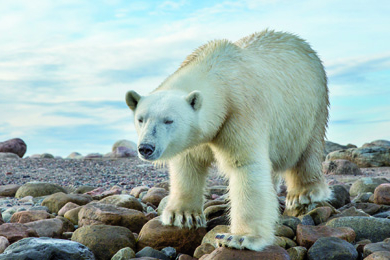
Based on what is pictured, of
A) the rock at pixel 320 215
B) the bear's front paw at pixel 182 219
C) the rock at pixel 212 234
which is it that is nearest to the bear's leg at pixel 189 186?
the bear's front paw at pixel 182 219

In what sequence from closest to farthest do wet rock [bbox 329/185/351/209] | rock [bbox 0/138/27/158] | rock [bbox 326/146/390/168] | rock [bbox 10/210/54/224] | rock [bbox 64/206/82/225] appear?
rock [bbox 10/210/54/224] → rock [bbox 64/206/82/225] → wet rock [bbox 329/185/351/209] → rock [bbox 326/146/390/168] → rock [bbox 0/138/27/158]

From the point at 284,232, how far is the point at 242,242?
89 cm

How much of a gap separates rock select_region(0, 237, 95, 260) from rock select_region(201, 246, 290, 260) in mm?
1044

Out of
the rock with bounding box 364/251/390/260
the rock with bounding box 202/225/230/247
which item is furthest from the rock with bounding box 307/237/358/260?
the rock with bounding box 202/225/230/247

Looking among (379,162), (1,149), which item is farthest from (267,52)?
(1,149)

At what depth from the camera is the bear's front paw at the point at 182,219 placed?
13.8 ft

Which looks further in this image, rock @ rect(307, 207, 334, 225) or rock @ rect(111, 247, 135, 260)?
rock @ rect(307, 207, 334, 225)

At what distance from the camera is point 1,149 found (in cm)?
1522

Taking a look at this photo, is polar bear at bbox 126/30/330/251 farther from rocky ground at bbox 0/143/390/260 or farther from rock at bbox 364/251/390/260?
rock at bbox 364/251/390/260

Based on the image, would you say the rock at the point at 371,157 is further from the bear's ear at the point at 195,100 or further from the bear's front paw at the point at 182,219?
the bear's ear at the point at 195,100

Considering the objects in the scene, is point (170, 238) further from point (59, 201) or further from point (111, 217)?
point (59, 201)

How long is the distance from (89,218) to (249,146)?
6.19 feet

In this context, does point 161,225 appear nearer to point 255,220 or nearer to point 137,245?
point 137,245

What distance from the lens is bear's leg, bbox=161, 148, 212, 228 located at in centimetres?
430
